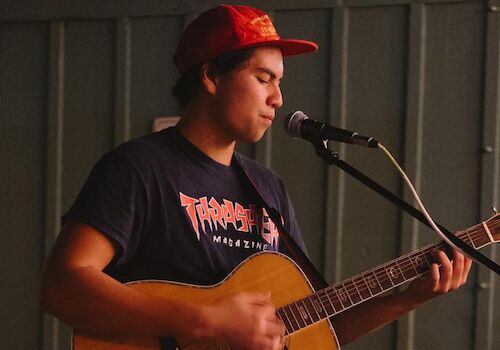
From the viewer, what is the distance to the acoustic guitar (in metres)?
2.00

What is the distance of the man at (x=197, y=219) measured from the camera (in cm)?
177

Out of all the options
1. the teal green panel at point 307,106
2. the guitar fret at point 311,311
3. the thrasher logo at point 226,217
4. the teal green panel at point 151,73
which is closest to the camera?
the thrasher logo at point 226,217

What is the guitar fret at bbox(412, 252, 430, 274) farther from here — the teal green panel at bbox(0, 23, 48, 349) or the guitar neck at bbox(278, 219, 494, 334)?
the teal green panel at bbox(0, 23, 48, 349)

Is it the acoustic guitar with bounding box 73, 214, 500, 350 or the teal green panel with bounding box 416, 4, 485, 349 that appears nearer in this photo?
the acoustic guitar with bounding box 73, 214, 500, 350

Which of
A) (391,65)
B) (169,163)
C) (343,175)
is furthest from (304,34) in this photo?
(169,163)

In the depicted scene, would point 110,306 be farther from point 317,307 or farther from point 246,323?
point 317,307

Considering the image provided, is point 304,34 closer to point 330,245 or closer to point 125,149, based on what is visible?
point 330,245

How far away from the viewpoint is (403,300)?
7.04ft

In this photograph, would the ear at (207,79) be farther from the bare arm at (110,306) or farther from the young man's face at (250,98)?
the bare arm at (110,306)

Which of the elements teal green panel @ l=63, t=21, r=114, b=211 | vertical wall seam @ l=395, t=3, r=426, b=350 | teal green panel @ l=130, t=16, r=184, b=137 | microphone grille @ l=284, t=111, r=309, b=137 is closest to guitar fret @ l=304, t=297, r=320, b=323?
microphone grille @ l=284, t=111, r=309, b=137

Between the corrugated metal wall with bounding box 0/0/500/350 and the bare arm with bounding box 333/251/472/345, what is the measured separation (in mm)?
1137

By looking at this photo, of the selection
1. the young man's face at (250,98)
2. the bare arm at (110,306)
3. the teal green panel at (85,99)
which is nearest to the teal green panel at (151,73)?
the teal green panel at (85,99)

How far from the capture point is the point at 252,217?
211 cm

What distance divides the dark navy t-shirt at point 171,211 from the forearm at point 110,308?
109 millimetres
